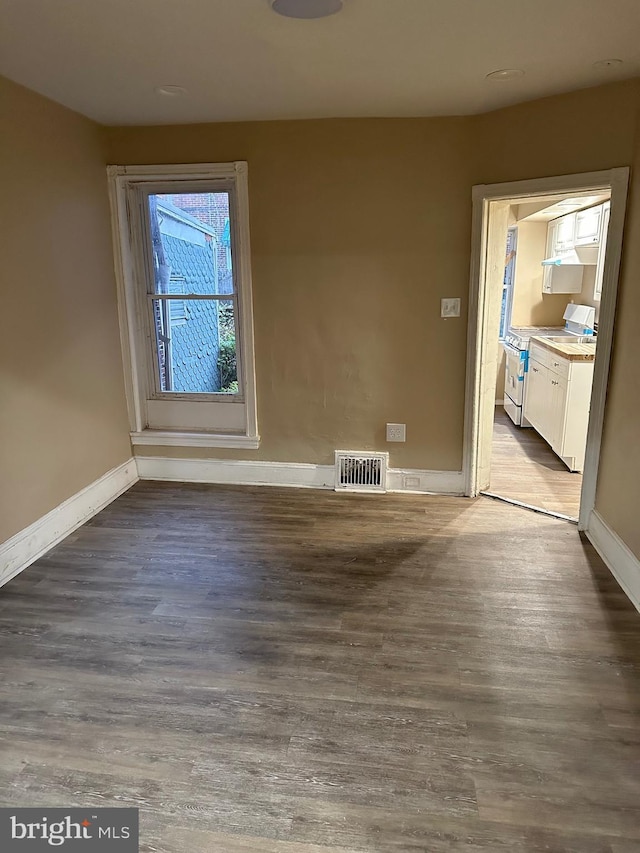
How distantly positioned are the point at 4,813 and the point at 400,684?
1293 millimetres

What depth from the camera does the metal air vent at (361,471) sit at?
3.92m

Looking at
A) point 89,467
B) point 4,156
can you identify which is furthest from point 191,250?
point 89,467

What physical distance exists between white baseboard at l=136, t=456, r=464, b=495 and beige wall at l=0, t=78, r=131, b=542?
45cm

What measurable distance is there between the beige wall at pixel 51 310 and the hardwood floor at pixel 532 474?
9.02 feet

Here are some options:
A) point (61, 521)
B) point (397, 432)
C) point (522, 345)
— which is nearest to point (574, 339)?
point (522, 345)

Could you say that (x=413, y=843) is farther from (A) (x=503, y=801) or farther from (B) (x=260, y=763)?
(B) (x=260, y=763)

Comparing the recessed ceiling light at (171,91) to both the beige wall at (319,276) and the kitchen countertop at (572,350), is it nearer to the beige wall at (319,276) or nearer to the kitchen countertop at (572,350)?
the beige wall at (319,276)

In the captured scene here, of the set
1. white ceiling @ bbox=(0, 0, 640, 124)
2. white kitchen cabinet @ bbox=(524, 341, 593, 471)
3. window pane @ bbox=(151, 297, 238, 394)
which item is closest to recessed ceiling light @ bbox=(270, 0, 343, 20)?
white ceiling @ bbox=(0, 0, 640, 124)

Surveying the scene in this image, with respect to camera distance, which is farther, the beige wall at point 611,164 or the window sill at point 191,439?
the window sill at point 191,439

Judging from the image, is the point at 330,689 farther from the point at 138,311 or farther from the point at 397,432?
the point at 138,311

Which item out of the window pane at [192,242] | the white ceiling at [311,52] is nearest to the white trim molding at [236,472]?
the window pane at [192,242]

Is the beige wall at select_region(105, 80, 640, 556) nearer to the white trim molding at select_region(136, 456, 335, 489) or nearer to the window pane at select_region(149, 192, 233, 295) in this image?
the white trim molding at select_region(136, 456, 335, 489)

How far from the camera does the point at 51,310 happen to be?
123 inches

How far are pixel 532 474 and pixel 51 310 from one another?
3466 mm
